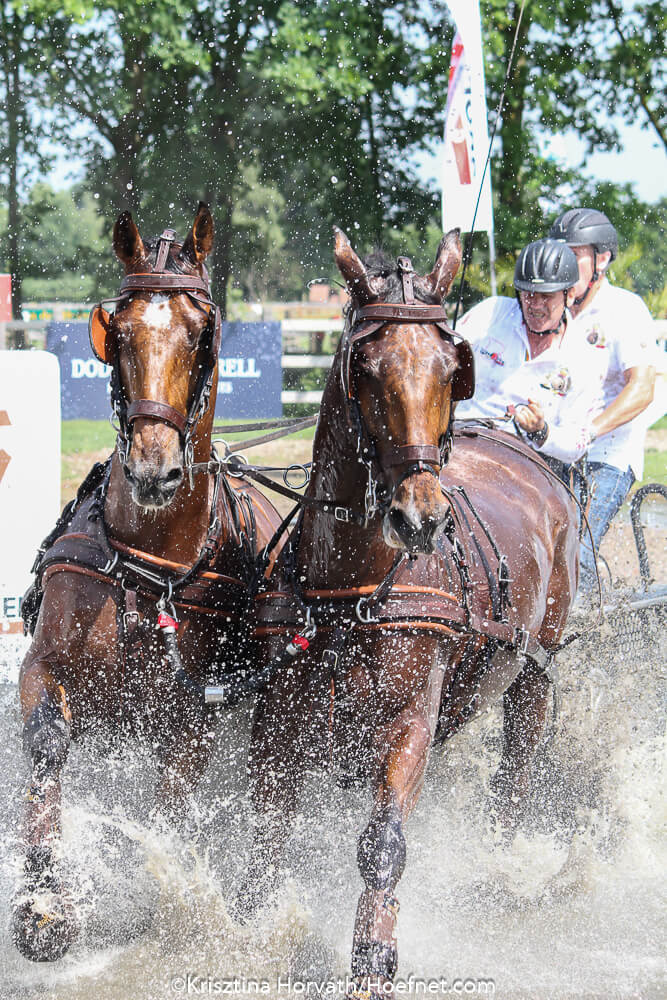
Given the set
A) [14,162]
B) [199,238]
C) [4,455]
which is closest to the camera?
[199,238]

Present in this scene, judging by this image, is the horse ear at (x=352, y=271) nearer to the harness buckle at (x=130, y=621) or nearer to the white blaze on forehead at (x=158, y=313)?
the white blaze on forehead at (x=158, y=313)

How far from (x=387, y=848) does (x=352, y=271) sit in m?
1.43

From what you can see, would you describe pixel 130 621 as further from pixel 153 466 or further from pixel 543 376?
pixel 543 376

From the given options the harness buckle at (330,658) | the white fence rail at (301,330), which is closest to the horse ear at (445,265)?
the harness buckle at (330,658)

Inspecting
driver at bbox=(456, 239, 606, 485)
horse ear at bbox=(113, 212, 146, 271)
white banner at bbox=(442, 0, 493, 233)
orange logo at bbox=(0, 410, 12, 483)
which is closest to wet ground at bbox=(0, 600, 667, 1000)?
driver at bbox=(456, 239, 606, 485)

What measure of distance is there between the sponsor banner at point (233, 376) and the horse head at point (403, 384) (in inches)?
383

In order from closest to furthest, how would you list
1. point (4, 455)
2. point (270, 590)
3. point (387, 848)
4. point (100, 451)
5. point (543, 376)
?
point (387, 848), point (270, 590), point (543, 376), point (4, 455), point (100, 451)

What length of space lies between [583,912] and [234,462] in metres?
1.92

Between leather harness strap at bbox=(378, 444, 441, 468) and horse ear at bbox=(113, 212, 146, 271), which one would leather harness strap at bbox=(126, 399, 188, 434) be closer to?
horse ear at bbox=(113, 212, 146, 271)

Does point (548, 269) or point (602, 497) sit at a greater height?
point (548, 269)

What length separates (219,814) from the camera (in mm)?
3467

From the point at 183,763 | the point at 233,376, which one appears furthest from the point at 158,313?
the point at 233,376

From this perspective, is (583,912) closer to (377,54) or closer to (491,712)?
(491,712)

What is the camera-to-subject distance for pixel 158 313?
2.93 m
